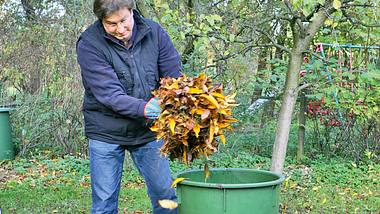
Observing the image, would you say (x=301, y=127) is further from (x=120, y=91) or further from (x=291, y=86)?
(x=120, y=91)

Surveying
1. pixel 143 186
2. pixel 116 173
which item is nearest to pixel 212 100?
pixel 116 173

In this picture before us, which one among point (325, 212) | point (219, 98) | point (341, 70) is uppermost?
point (341, 70)

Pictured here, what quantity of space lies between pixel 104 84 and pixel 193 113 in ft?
1.76

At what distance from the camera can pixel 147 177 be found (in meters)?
3.07

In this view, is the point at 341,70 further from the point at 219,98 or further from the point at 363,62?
the point at 219,98

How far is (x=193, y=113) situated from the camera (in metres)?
2.56

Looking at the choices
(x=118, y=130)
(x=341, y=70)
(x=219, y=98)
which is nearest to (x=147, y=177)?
(x=118, y=130)

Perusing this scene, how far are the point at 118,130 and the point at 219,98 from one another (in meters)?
0.65

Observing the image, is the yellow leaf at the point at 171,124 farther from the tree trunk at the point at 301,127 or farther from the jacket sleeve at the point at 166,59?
the tree trunk at the point at 301,127

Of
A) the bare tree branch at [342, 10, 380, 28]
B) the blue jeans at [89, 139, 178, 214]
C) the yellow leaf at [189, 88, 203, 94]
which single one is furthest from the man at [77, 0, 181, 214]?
the bare tree branch at [342, 10, 380, 28]

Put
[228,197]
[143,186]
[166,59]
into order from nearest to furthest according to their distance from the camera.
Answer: [228,197]
[166,59]
[143,186]

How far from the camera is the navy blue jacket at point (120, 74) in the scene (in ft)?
9.35

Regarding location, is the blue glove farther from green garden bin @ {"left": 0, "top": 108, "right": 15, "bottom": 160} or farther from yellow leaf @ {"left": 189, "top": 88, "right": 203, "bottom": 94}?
green garden bin @ {"left": 0, "top": 108, "right": 15, "bottom": 160}

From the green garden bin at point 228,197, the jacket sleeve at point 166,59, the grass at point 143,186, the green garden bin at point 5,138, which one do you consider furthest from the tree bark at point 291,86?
the green garden bin at point 5,138
